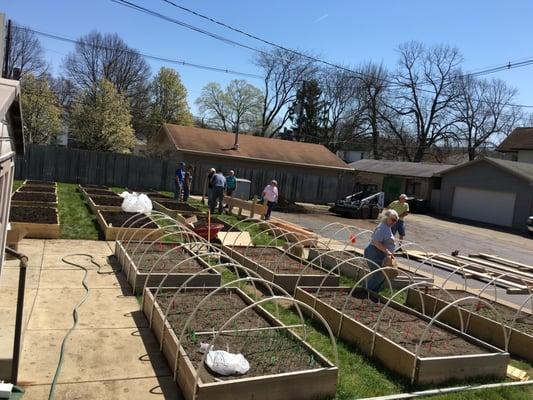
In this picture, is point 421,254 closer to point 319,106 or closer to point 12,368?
point 12,368

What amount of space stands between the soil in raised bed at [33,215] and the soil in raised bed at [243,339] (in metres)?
6.57

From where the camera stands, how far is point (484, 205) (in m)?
31.6

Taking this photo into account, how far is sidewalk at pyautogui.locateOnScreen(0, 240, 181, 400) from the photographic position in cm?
498

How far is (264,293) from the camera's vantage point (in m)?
9.09

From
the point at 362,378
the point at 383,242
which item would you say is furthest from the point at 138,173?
the point at 362,378

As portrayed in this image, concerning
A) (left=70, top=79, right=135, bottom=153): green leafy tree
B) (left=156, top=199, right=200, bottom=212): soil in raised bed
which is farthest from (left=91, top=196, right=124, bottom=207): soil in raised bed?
(left=70, top=79, right=135, bottom=153): green leafy tree

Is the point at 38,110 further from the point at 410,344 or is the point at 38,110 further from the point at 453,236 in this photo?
the point at 410,344

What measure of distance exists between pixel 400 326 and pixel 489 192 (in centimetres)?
2730

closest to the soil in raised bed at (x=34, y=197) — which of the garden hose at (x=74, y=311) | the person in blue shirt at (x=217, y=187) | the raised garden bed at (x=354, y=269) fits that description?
the person in blue shirt at (x=217, y=187)

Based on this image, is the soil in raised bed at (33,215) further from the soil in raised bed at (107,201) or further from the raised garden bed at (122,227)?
the soil in raised bed at (107,201)

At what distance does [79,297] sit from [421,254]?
1021 cm

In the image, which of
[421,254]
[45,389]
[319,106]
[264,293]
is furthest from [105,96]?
[45,389]

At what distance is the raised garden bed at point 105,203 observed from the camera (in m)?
15.8

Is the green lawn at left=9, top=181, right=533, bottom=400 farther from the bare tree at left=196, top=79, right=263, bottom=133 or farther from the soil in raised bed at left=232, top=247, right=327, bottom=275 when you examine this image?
the bare tree at left=196, top=79, right=263, bottom=133
